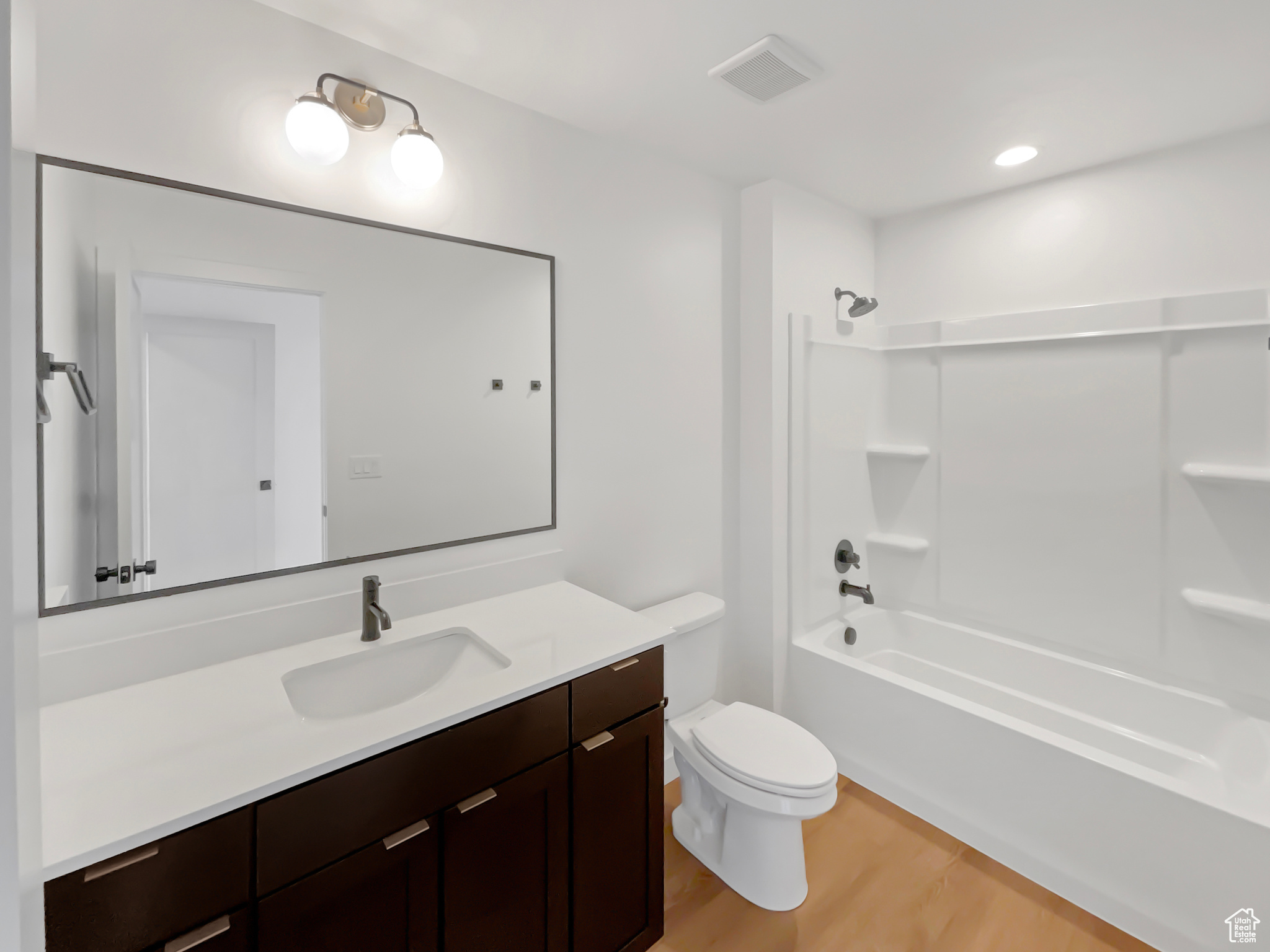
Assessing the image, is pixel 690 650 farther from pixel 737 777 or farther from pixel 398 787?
pixel 398 787

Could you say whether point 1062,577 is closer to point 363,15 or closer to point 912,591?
point 912,591

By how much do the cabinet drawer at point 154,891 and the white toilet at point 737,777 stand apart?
4.18 ft

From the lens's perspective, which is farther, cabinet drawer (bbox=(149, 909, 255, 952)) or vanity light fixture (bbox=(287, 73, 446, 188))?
vanity light fixture (bbox=(287, 73, 446, 188))

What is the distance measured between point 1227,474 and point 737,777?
1.92 metres

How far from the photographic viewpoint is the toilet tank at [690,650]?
2070mm

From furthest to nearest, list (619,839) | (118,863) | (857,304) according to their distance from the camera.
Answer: (857,304) → (619,839) → (118,863)

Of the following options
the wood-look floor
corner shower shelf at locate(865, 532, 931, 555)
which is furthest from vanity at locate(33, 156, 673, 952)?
corner shower shelf at locate(865, 532, 931, 555)

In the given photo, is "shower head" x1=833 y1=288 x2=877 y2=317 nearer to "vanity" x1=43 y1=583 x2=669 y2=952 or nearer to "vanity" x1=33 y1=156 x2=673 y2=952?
"vanity" x1=33 y1=156 x2=673 y2=952

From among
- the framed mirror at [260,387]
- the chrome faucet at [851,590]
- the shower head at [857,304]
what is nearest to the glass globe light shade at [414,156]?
the framed mirror at [260,387]

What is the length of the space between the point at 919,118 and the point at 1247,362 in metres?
1.38

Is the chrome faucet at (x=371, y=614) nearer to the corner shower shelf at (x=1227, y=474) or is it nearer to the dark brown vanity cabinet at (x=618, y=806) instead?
the dark brown vanity cabinet at (x=618, y=806)

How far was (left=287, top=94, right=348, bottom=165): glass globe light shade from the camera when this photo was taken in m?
→ 1.38

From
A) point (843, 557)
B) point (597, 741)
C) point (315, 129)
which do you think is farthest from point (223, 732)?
point (843, 557)

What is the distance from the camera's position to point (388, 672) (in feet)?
4.94
